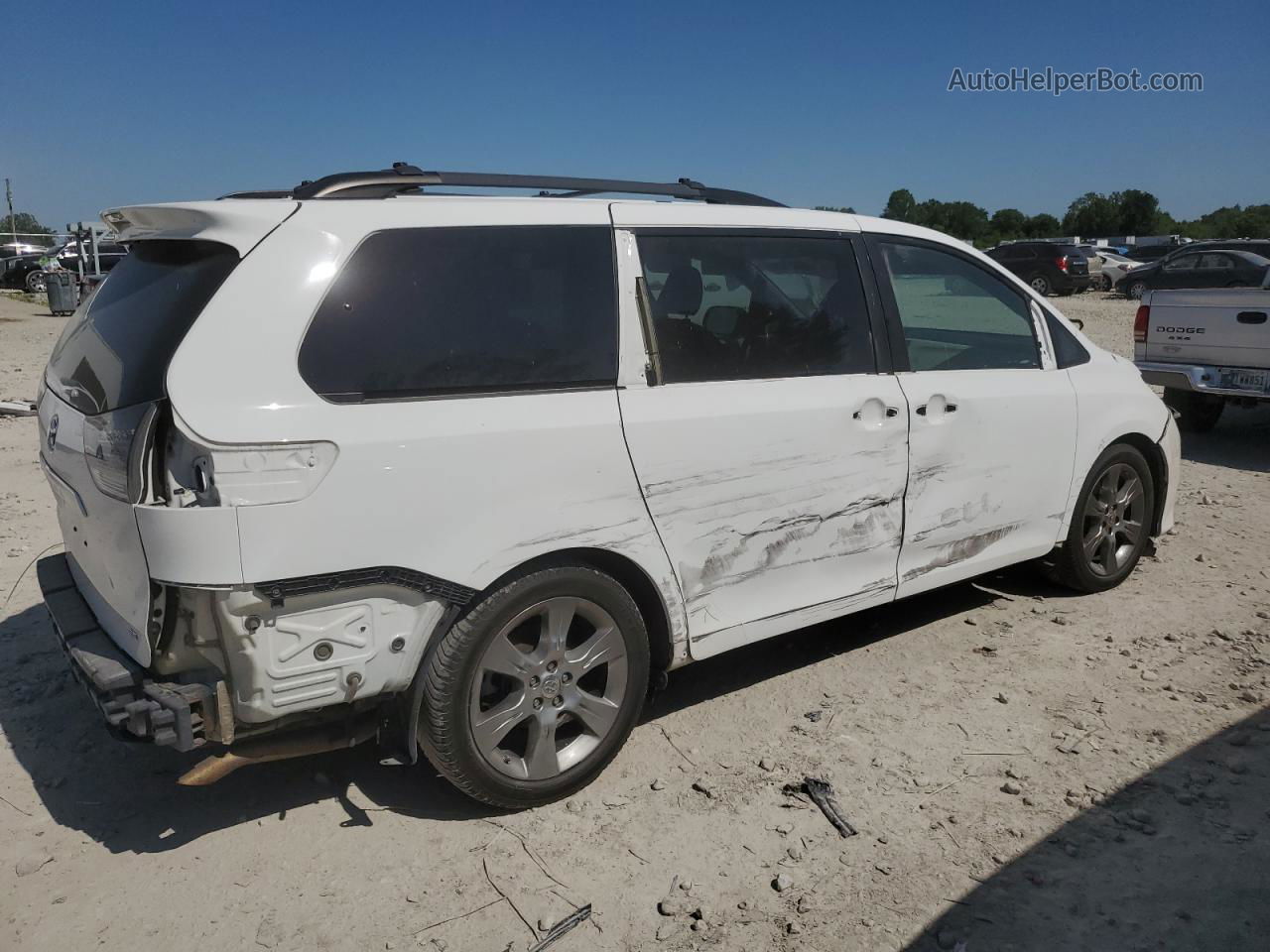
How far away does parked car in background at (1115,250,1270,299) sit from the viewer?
76.4 feet

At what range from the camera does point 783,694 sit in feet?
13.7

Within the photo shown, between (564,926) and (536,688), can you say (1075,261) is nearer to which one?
(536,688)

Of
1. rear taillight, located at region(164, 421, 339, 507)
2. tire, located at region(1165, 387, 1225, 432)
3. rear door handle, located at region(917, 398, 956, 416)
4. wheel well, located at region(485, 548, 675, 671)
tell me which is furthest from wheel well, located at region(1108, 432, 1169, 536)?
tire, located at region(1165, 387, 1225, 432)

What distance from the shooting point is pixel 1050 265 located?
3162 cm

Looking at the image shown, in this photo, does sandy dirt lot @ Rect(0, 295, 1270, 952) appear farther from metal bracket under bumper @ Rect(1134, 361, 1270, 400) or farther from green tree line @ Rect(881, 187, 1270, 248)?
green tree line @ Rect(881, 187, 1270, 248)

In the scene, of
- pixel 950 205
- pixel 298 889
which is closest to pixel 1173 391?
pixel 298 889

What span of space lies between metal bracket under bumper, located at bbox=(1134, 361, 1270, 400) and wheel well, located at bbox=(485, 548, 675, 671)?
6.74 meters

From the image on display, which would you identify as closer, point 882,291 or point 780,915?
point 780,915

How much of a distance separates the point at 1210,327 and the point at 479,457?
8039mm

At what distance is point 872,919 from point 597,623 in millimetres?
1224

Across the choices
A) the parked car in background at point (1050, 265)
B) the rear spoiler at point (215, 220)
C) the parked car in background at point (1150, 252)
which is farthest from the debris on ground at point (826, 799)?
the parked car in background at point (1150, 252)

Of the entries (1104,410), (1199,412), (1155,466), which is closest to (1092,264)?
(1199,412)

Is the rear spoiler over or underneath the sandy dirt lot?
over

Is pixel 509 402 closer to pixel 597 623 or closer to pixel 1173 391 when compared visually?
pixel 597 623
